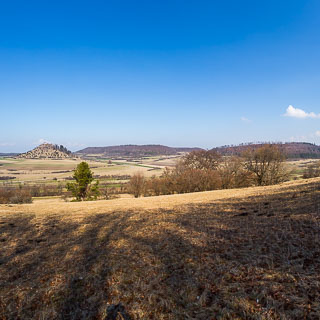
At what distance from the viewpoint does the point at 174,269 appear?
6.60 metres

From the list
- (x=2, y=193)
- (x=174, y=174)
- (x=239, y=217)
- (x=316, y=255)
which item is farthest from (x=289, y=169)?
(x=2, y=193)

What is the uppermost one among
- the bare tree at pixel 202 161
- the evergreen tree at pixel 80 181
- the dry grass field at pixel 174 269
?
the bare tree at pixel 202 161

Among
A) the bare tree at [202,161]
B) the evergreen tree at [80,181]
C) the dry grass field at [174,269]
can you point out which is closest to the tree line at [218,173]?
the bare tree at [202,161]

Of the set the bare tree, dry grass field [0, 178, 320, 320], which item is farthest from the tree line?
dry grass field [0, 178, 320, 320]

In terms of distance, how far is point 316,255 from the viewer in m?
6.27

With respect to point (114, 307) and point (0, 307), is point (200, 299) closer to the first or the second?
point (114, 307)

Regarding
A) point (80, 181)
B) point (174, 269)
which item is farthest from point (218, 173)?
point (174, 269)

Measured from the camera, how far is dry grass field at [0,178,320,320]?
478 centimetres

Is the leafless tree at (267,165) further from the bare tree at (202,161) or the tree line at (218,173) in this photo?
the bare tree at (202,161)

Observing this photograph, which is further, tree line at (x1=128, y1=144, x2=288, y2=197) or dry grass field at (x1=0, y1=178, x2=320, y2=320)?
tree line at (x1=128, y1=144, x2=288, y2=197)

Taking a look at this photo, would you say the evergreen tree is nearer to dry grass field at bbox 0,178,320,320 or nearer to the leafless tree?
the leafless tree

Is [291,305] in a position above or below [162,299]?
above

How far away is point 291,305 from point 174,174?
4510 cm

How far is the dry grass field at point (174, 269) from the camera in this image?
4.78 m
